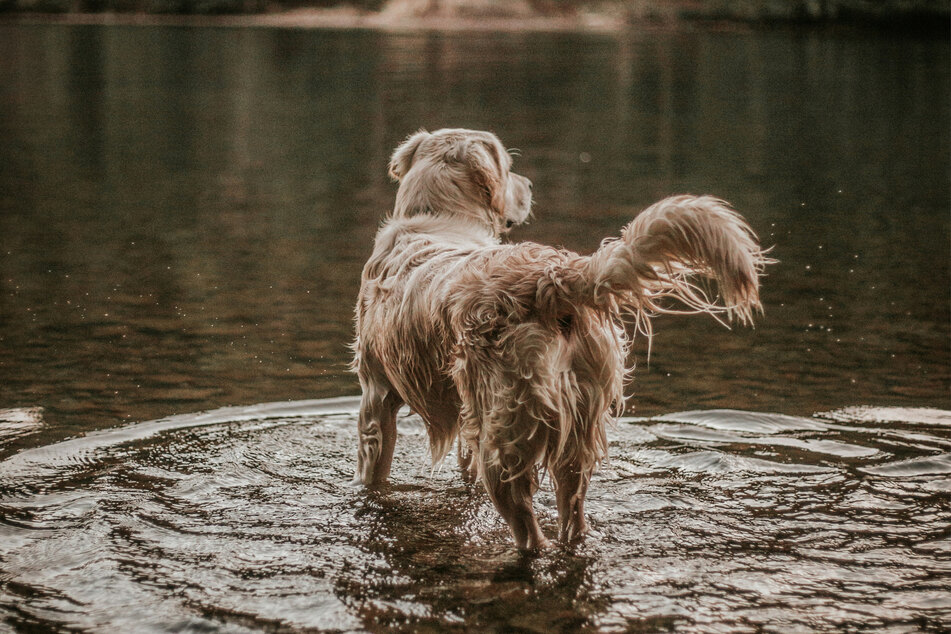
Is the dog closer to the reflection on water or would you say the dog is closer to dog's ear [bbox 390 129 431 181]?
the reflection on water

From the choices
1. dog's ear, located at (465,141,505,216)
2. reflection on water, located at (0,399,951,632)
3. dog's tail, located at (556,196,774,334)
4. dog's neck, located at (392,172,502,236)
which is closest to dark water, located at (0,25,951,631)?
reflection on water, located at (0,399,951,632)

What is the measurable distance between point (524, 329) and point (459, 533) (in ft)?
4.45

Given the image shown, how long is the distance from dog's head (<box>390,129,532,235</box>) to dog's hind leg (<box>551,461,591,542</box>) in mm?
1642

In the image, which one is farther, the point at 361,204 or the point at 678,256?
the point at 361,204

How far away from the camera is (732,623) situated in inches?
162

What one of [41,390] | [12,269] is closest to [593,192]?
[12,269]

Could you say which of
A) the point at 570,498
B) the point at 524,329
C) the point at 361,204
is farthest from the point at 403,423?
the point at 361,204

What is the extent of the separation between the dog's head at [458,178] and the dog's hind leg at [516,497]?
5.41 ft

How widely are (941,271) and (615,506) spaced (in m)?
6.63

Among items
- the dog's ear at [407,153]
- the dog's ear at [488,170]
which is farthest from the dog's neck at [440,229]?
the dog's ear at [407,153]

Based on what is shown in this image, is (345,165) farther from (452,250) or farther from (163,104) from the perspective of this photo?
(452,250)

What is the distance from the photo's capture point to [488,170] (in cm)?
561

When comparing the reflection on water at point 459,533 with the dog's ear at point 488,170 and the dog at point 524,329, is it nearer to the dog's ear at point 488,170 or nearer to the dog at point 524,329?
the dog at point 524,329

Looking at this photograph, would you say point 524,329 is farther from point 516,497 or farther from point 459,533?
point 459,533
